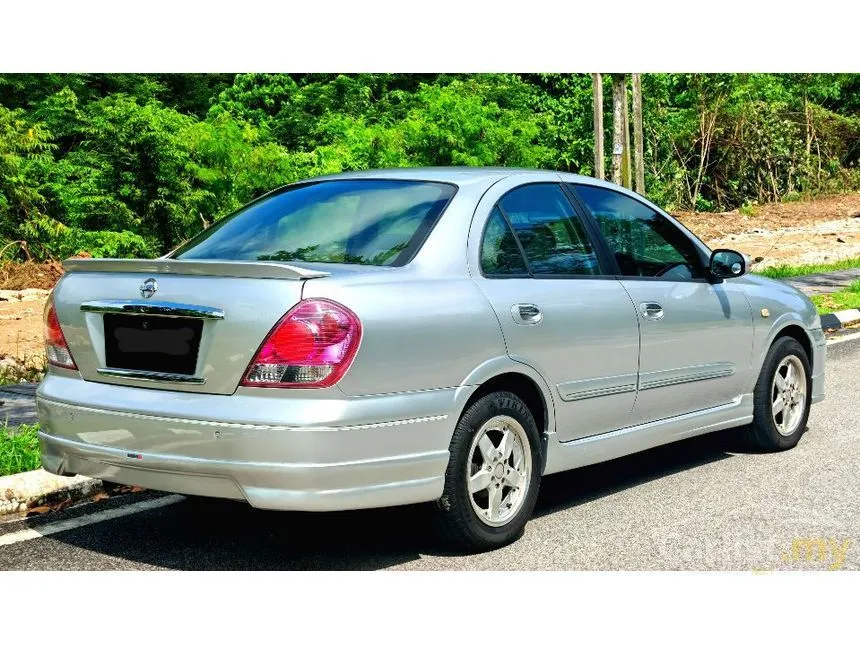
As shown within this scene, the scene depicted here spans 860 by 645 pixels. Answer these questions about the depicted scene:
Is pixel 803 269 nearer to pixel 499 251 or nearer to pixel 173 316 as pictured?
pixel 499 251

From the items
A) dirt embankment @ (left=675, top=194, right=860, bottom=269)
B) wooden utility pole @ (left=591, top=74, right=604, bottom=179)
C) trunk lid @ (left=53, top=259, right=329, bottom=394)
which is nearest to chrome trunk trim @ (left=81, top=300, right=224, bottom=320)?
trunk lid @ (left=53, top=259, right=329, bottom=394)

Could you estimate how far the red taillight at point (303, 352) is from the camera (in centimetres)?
444

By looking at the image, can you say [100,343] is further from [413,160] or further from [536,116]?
[536,116]

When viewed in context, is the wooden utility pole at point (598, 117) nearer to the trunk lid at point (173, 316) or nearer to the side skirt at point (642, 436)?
the side skirt at point (642, 436)

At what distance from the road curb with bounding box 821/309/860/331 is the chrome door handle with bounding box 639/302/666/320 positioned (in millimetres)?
7482

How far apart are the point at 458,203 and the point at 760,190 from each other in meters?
27.8

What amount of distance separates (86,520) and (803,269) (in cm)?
1557

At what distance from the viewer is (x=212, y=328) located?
4551 mm

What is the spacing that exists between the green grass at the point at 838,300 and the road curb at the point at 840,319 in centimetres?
18

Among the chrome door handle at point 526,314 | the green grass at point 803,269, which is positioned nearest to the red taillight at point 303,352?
the chrome door handle at point 526,314

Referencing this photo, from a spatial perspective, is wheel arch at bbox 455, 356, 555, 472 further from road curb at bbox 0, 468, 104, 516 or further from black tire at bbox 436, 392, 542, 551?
road curb at bbox 0, 468, 104, 516

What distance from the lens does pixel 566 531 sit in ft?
18.1

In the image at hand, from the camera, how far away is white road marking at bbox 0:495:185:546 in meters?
5.36

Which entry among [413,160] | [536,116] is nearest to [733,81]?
[536,116]
